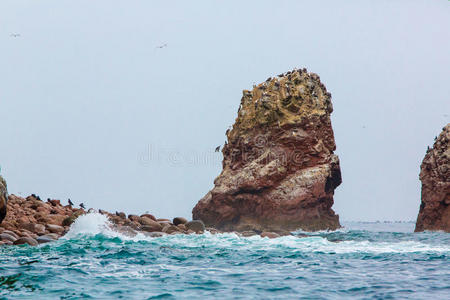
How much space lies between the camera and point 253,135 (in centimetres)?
3972

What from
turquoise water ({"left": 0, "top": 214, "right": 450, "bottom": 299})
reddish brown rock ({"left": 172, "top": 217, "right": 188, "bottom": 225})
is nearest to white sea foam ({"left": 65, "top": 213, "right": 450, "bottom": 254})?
turquoise water ({"left": 0, "top": 214, "right": 450, "bottom": 299})

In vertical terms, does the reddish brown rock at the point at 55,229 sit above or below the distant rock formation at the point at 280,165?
below

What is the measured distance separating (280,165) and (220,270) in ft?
83.2

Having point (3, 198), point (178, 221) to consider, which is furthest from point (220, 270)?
point (178, 221)

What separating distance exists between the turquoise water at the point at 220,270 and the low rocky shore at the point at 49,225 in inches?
62.8

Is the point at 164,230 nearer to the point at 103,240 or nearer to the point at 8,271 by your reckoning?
the point at 103,240

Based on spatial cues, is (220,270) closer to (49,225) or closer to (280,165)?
(49,225)

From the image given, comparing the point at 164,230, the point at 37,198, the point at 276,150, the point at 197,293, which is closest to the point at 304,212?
the point at 276,150

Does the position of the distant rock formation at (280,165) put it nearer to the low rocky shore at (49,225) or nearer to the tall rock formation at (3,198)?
the low rocky shore at (49,225)

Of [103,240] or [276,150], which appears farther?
[276,150]

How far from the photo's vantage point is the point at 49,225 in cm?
2170

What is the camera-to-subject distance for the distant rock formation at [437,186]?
37.8 m

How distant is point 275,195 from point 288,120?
5.80 meters

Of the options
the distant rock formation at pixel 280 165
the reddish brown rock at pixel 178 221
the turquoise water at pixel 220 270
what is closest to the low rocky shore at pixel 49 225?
the reddish brown rock at pixel 178 221
